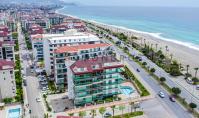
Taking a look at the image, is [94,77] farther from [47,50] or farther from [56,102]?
[47,50]

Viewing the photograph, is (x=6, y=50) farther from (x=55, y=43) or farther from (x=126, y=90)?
(x=126, y=90)

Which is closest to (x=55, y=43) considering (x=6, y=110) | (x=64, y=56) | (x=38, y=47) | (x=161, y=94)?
(x=64, y=56)

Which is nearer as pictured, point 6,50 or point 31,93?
point 31,93

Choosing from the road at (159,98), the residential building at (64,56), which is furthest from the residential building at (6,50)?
the road at (159,98)

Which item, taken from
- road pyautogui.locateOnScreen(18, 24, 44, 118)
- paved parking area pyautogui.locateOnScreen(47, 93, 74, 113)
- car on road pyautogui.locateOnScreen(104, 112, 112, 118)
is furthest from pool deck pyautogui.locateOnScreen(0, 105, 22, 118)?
car on road pyautogui.locateOnScreen(104, 112, 112, 118)

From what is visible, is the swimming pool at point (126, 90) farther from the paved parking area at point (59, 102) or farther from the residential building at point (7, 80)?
the residential building at point (7, 80)

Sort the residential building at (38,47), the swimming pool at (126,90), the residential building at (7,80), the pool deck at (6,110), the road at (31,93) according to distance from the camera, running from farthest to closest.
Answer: the residential building at (38,47) < the swimming pool at (126,90) < the residential building at (7,80) < the road at (31,93) < the pool deck at (6,110)

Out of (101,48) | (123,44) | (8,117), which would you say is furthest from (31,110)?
(123,44)
